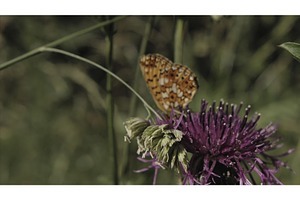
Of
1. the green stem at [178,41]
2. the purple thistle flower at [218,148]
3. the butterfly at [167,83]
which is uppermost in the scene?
the green stem at [178,41]

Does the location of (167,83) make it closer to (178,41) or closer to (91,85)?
(178,41)

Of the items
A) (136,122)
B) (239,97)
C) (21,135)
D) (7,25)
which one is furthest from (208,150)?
(7,25)

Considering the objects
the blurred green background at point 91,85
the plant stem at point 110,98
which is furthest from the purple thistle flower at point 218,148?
the blurred green background at point 91,85

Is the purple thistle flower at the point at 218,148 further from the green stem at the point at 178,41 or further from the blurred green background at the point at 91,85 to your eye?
the blurred green background at the point at 91,85

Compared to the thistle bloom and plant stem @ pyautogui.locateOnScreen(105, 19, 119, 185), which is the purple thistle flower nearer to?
the thistle bloom

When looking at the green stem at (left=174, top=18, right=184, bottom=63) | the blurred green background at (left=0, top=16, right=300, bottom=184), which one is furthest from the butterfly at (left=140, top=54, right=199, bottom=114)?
the blurred green background at (left=0, top=16, right=300, bottom=184)

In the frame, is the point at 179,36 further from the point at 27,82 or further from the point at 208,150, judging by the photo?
the point at 27,82

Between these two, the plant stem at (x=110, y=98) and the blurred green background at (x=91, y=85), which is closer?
the plant stem at (x=110, y=98)
